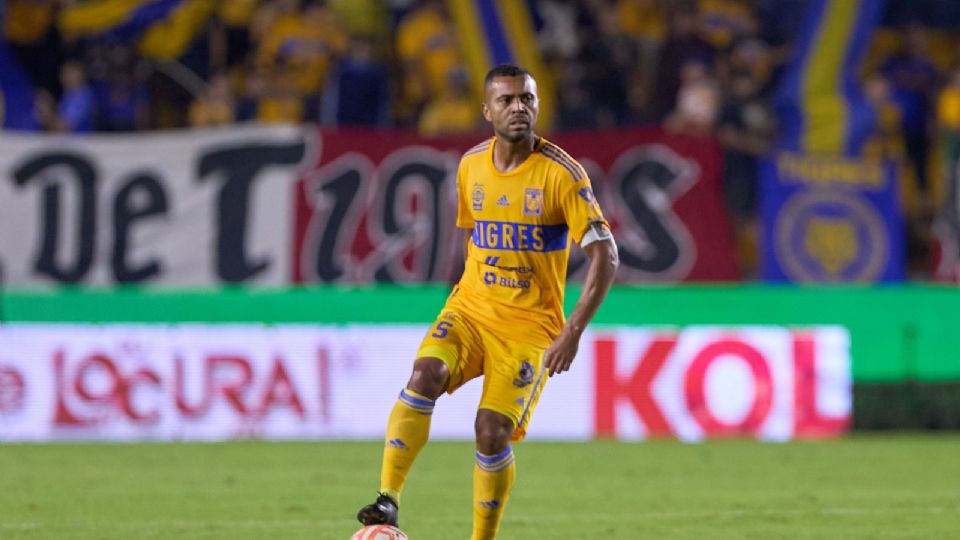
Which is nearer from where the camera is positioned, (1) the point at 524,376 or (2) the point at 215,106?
(1) the point at 524,376

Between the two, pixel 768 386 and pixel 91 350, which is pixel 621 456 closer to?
pixel 768 386

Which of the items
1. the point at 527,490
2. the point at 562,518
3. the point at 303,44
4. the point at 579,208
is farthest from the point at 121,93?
the point at 579,208

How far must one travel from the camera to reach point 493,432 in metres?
6.66

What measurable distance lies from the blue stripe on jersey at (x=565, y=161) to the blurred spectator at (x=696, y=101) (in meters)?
7.41

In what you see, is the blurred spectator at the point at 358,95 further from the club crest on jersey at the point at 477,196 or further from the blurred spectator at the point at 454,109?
the club crest on jersey at the point at 477,196

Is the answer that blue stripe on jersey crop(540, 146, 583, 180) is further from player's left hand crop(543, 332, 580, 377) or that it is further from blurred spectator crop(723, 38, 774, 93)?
blurred spectator crop(723, 38, 774, 93)

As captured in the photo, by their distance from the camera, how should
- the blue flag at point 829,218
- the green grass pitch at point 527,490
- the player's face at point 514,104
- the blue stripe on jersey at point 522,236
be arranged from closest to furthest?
the player's face at point 514,104 < the blue stripe on jersey at point 522,236 < the green grass pitch at point 527,490 < the blue flag at point 829,218

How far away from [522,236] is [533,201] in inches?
6.1

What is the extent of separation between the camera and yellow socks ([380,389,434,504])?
670cm

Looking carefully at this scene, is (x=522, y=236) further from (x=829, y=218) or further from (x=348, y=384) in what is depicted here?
(x=829, y=218)

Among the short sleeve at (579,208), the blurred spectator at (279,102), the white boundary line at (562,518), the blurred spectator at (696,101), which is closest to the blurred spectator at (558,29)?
the blurred spectator at (696,101)

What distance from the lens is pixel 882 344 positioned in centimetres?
1345

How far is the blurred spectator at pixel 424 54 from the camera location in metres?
15.4

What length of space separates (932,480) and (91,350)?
6057mm
